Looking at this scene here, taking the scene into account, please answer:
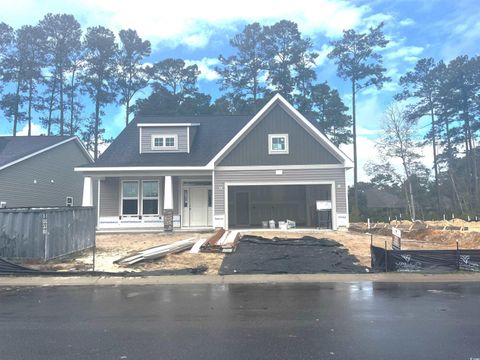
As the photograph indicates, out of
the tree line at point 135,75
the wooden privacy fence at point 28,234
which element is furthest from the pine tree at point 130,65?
the wooden privacy fence at point 28,234

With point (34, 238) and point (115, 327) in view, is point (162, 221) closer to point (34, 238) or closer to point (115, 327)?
point (34, 238)

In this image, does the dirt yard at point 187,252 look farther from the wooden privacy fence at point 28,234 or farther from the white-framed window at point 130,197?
the white-framed window at point 130,197

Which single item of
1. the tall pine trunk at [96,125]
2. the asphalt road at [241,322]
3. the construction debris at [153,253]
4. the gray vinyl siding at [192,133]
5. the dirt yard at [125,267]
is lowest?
the asphalt road at [241,322]

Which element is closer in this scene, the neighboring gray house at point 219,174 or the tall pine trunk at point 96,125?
the neighboring gray house at point 219,174

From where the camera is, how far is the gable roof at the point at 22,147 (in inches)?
961

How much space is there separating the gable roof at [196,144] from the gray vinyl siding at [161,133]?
0.30 meters

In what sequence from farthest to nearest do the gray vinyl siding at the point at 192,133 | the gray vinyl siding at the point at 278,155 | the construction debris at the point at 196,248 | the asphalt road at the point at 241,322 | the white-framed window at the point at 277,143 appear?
the gray vinyl siding at the point at 192,133, the white-framed window at the point at 277,143, the gray vinyl siding at the point at 278,155, the construction debris at the point at 196,248, the asphalt road at the point at 241,322

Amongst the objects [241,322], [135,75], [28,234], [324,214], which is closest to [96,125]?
[135,75]

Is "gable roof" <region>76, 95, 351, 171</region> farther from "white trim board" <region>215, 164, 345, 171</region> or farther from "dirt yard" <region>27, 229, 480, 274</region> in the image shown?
"dirt yard" <region>27, 229, 480, 274</region>

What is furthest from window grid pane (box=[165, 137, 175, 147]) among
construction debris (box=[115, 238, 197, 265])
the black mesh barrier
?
the black mesh barrier

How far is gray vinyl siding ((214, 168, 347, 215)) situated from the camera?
1972 cm

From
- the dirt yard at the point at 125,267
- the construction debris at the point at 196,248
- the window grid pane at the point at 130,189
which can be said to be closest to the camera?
the dirt yard at the point at 125,267

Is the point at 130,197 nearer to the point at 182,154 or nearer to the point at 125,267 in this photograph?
the point at 182,154

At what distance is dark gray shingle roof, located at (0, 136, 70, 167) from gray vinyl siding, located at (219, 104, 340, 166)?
13314 mm
